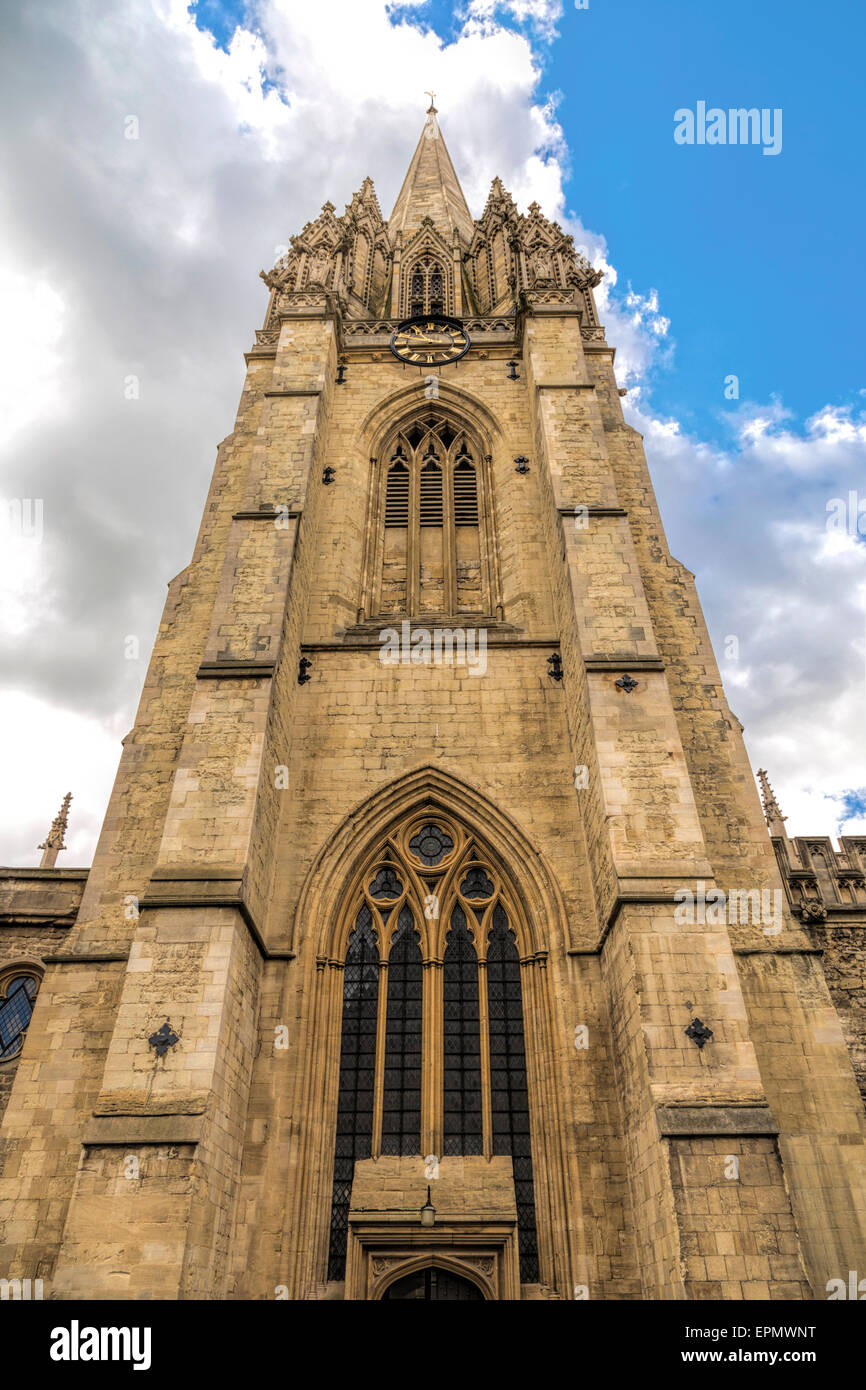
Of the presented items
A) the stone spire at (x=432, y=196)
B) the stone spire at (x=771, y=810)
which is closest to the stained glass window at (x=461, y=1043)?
the stone spire at (x=771, y=810)

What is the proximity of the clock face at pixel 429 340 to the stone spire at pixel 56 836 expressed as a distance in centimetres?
1126

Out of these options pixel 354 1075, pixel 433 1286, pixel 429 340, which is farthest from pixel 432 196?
pixel 433 1286

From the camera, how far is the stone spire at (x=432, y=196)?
25.6 m

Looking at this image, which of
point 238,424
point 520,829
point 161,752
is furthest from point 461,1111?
point 238,424

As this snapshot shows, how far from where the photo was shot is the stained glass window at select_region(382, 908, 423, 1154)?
9148 millimetres

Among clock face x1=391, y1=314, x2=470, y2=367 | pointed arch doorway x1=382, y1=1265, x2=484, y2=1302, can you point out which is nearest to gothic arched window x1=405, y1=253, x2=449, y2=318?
clock face x1=391, y1=314, x2=470, y2=367

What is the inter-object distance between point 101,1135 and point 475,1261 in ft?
12.9

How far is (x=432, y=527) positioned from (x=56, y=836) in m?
9.62

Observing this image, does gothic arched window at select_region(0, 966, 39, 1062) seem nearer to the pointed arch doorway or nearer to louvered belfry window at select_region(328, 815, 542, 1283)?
louvered belfry window at select_region(328, 815, 542, 1283)

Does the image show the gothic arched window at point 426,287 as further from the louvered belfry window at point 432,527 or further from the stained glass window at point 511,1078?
the stained glass window at point 511,1078

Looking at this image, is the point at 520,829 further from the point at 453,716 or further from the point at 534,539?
the point at 534,539

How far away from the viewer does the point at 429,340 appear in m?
16.7

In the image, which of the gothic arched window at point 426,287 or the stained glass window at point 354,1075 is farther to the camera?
the gothic arched window at point 426,287

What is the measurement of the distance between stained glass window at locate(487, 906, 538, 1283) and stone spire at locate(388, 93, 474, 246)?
69.7ft
